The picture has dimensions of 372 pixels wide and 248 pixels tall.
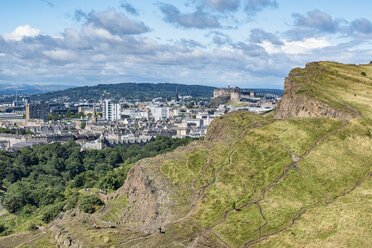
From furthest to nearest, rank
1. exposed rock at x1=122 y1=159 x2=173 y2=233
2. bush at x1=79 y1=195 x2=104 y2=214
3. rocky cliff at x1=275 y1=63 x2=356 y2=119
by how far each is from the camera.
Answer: bush at x1=79 y1=195 x2=104 y2=214, rocky cliff at x1=275 y1=63 x2=356 y2=119, exposed rock at x1=122 y1=159 x2=173 y2=233

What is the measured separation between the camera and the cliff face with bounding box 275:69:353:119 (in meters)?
85.9

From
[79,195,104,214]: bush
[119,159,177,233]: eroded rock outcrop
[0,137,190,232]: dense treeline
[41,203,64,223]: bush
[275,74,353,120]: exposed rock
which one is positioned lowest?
[0,137,190,232]: dense treeline

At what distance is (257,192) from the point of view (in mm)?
71250

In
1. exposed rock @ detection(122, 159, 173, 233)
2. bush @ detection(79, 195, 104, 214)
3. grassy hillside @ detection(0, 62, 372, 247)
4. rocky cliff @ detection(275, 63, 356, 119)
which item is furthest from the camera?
bush @ detection(79, 195, 104, 214)

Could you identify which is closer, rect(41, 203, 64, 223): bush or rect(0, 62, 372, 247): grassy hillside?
rect(0, 62, 372, 247): grassy hillside

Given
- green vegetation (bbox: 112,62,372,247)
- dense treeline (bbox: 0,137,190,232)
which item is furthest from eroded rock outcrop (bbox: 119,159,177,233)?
dense treeline (bbox: 0,137,190,232)

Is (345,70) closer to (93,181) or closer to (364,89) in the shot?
(364,89)

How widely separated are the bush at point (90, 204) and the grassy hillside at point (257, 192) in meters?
5.04

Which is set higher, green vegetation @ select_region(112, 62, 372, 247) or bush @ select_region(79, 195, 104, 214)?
green vegetation @ select_region(112, 62, 372, 247)

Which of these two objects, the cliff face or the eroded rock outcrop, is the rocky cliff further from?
the eroded rock outcrop

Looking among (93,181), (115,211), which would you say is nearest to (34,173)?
(93,181)

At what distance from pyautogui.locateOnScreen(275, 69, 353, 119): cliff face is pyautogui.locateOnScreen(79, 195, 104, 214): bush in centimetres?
3220

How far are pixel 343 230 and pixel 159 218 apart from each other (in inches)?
851

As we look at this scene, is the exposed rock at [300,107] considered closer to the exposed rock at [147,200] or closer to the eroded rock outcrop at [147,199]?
the eroded rock outcrop at [147,199]
